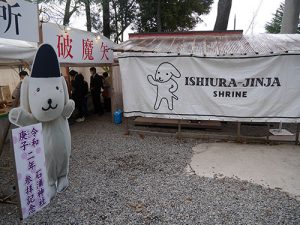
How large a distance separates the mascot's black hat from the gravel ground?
2017 mm

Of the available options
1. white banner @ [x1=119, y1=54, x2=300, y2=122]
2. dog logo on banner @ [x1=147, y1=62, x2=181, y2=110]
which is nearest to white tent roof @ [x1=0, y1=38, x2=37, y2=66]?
white banner @ [x1=119, y1=54, x2=300, y2=122]

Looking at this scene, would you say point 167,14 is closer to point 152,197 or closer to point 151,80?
point 151,80

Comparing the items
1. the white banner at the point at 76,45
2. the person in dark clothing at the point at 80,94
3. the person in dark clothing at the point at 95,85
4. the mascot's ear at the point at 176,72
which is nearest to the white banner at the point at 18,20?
the white banner at the point at 76,45

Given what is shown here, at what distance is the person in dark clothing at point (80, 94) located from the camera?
9.24m

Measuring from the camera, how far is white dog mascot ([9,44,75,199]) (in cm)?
374

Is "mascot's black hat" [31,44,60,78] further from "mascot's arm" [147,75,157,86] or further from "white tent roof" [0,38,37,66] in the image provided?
"mascot's arm" [147,75,157,86]

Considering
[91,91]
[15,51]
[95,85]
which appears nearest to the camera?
[15,51]

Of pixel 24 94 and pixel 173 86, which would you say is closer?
pixel 24 94

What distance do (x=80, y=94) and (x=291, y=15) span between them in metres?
9.16

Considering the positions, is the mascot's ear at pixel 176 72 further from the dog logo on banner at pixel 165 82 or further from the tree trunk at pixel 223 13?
the tree trunk at pixel 223 13

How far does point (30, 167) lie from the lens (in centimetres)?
372

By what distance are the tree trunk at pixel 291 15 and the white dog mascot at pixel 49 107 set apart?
34.2 feet

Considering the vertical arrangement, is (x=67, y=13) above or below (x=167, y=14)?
below

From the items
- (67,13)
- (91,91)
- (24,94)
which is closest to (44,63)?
(24,94)
